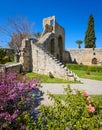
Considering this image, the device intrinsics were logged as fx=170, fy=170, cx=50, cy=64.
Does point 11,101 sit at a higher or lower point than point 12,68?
lower

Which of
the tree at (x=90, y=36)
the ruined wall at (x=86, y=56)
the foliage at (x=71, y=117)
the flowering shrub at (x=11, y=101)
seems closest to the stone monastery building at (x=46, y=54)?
the ruined wall at (x=86, y=56)

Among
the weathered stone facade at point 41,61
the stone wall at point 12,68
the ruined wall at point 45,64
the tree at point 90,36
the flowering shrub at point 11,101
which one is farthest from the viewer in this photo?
the tree at point 90,36

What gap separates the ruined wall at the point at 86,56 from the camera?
34969 millimetres

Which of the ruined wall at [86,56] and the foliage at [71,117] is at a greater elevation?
the ruined wall at [86,56]

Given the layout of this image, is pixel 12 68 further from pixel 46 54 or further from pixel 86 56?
pixel 86 56

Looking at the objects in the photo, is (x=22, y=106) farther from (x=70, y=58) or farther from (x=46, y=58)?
(x=70, y=58)

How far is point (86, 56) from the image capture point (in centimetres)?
3569

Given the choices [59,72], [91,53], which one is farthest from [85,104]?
[91,53]

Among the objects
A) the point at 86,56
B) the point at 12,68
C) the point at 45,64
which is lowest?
the point at 12,68

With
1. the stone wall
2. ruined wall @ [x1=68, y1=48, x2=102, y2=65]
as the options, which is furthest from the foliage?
ruined wall @ [x1=68, y1=48, x2=102, y2=65]

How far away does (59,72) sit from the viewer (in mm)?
15016

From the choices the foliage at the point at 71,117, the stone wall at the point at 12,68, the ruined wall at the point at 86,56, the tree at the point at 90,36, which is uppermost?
the tree at the point at 90,36

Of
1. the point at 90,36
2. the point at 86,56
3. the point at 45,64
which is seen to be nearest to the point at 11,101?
the point at 45,64

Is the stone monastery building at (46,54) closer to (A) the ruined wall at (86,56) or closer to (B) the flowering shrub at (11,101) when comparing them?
(A) the ruined wall at (86,56)
